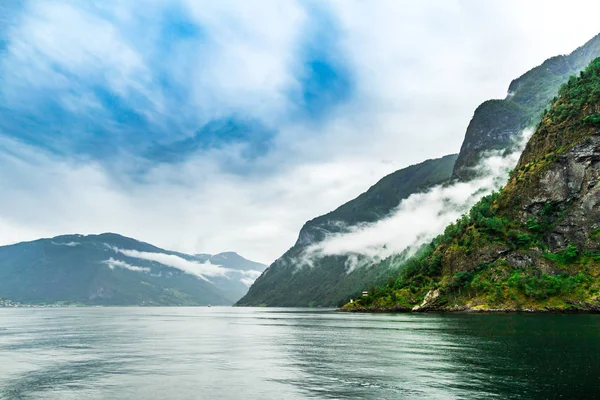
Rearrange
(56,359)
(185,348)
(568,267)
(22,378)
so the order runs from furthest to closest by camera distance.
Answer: (568,267)
(185,348)
(56,359)
(22,378)

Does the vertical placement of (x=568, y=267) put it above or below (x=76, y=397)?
above

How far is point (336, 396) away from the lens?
3866 cm

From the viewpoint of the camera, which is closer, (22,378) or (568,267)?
(22,378)

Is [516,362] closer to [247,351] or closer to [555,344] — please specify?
[555,344]

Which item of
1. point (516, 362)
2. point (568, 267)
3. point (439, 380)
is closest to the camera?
point (439, 380)

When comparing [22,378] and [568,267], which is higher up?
[568,267]

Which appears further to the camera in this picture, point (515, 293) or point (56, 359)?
point (515, 293)

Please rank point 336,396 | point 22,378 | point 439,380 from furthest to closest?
point 22,378
point 439,380
point 336,396

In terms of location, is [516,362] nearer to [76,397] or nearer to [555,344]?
[555,344]

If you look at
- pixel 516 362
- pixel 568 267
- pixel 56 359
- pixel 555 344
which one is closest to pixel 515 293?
pixel 568 267

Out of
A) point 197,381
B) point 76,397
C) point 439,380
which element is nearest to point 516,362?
point 439,380

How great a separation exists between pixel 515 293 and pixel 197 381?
615 feet

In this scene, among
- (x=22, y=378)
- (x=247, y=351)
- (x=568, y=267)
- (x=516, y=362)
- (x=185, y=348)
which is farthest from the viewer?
(x=568, y=267)

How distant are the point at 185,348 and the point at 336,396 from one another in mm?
50457
